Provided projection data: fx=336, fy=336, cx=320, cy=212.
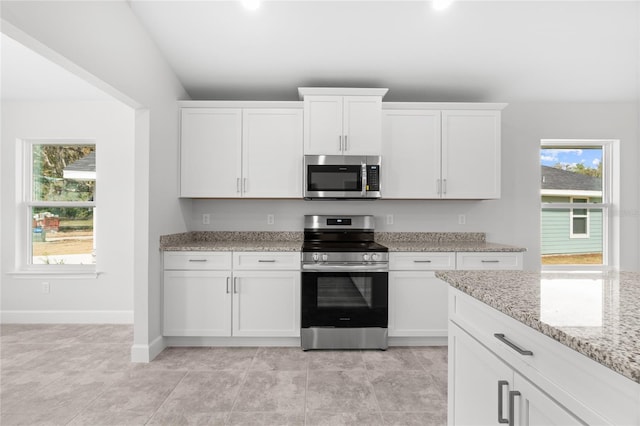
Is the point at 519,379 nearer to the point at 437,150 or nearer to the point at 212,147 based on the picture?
the point at 437,150

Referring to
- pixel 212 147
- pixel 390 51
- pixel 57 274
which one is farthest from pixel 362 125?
pixel 57 274

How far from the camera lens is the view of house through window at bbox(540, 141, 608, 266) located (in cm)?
378

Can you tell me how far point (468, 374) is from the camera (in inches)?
51.8

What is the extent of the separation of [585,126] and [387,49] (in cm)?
249

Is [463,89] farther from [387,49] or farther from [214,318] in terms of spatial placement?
[214,318]

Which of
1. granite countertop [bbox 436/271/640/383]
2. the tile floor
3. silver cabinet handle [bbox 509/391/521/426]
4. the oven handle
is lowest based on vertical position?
the tile floor

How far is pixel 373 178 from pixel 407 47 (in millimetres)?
1170

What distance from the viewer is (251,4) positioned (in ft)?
8.35

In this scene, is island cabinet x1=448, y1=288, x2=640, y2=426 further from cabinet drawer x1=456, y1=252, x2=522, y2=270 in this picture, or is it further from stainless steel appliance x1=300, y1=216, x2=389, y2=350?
cabinet drawer x1=456, y1=252, x2=522, y2=270

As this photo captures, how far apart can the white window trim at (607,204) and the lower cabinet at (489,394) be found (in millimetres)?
2967

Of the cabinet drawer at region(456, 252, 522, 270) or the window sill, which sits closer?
the cabinet drawer at region(456, 252, 522, 270)

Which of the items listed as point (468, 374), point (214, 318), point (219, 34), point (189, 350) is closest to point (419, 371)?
point (468, 374)


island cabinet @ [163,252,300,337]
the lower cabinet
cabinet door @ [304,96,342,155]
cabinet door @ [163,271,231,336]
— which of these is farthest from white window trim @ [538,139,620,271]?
cabinet door @ [163,271,231,336]

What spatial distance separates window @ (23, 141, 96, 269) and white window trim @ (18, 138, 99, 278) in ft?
0.04
